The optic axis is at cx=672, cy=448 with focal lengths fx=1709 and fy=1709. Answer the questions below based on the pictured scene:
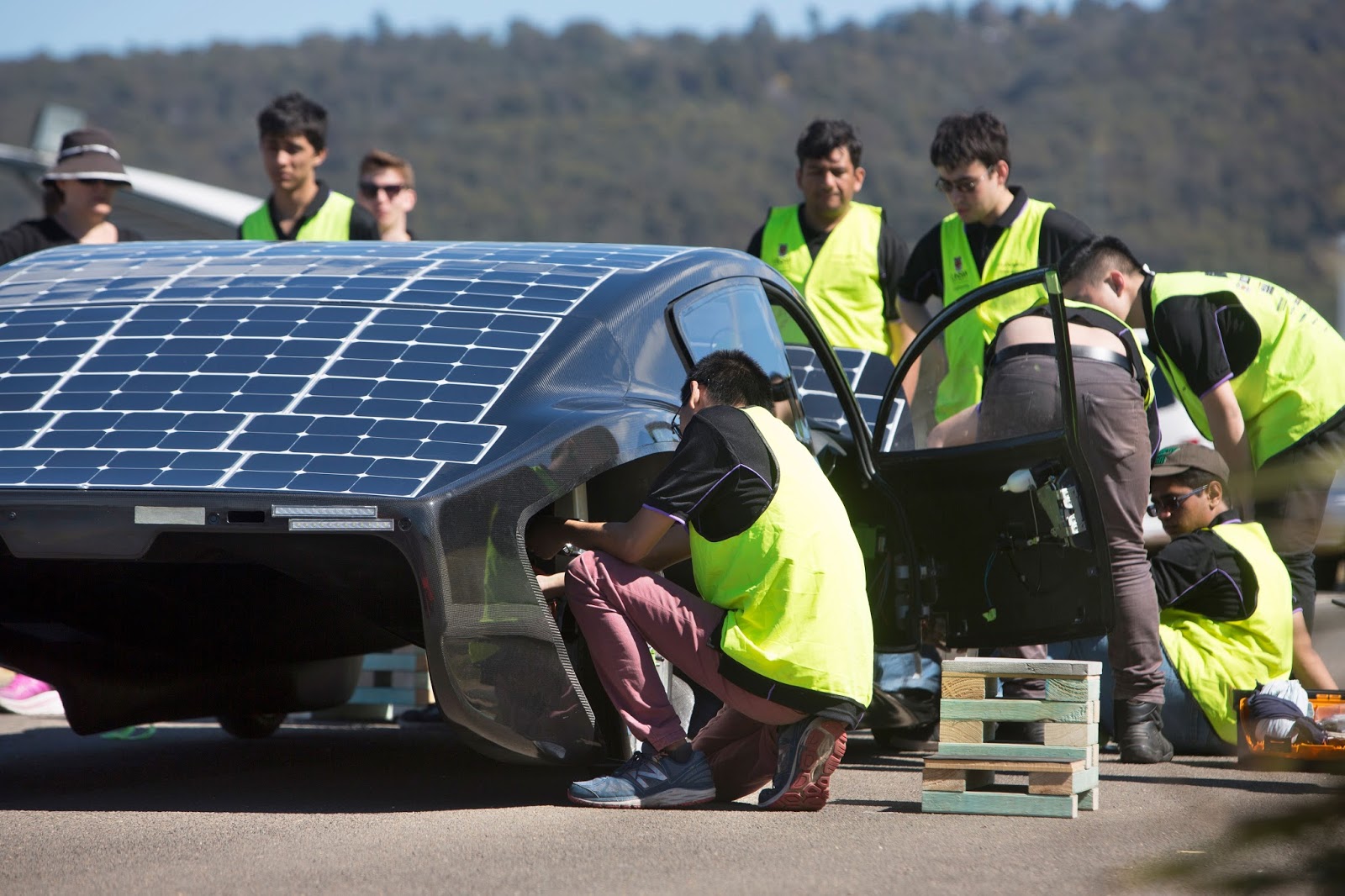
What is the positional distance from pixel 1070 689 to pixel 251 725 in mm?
3175

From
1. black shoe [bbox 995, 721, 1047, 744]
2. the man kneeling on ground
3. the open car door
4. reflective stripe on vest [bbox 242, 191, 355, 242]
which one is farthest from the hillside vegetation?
the open car door

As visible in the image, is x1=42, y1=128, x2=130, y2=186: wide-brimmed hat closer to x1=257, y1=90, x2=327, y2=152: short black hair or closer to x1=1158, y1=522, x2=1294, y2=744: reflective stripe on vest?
x1=257, y1=90, x2=327, y2=152: short black hair

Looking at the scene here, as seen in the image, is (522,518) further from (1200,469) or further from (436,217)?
(436,217)

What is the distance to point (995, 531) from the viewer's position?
544 cm

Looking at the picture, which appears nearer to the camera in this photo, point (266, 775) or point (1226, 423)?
point (266, 775)

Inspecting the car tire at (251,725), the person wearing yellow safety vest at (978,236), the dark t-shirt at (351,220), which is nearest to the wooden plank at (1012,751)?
the person wearing yellow safety vest at (978,236)

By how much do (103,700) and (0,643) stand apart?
36 centimetres

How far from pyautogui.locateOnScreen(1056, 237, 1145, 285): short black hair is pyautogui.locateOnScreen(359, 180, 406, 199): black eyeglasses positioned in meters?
3.58

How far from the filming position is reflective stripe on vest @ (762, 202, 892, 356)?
24.6 ft

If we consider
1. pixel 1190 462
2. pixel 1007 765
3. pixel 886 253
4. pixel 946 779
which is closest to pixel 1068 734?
pixel 1007 765

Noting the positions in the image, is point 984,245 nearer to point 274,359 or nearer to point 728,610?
point 728,610

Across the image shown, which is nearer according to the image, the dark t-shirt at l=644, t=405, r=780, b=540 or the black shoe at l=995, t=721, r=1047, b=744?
the dark t-shirt at l=644, t=405, r=780, b=540

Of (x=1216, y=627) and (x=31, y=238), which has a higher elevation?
(x=31, y=238)

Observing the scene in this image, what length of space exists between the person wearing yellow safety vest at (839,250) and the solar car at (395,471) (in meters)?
1.22
